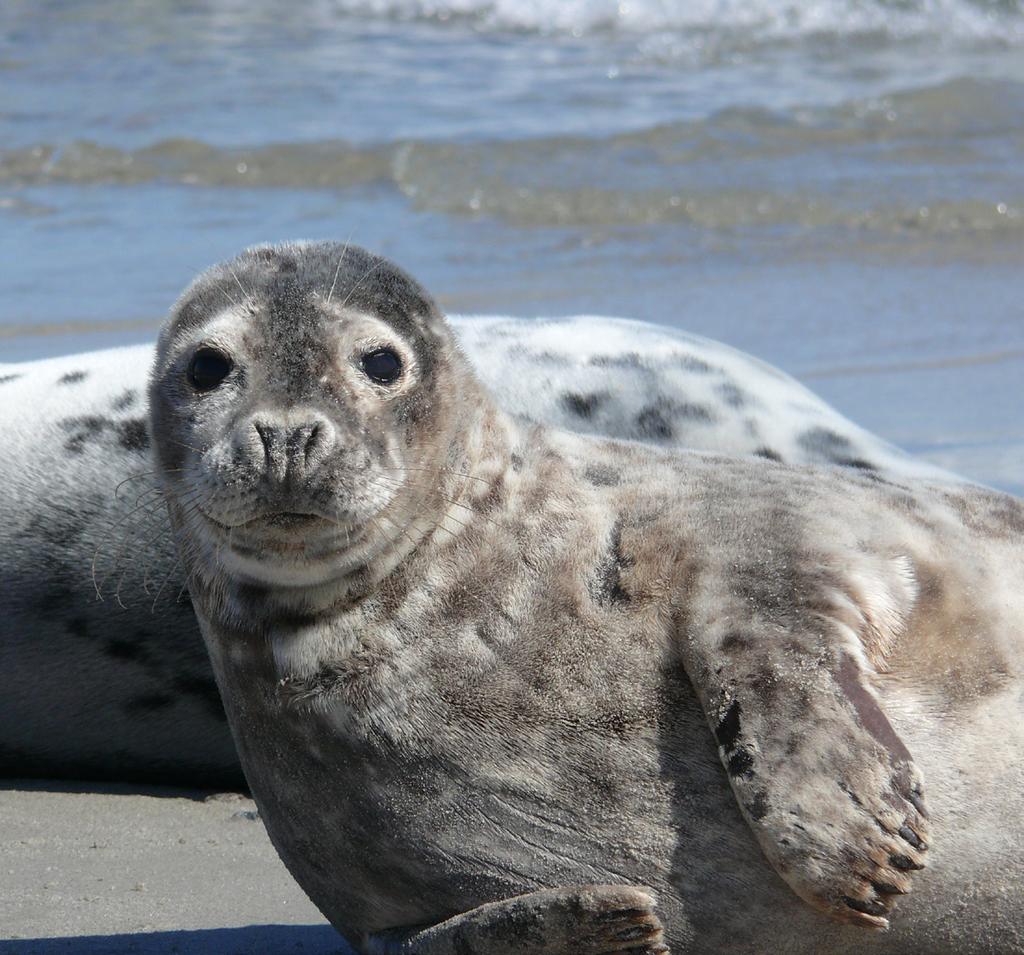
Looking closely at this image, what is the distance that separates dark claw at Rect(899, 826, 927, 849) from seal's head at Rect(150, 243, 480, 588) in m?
0.87

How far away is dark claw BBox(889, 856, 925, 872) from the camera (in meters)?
2.66

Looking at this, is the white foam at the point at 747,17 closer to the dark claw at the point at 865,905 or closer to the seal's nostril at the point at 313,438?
the seal's nostril at the point at 313,438

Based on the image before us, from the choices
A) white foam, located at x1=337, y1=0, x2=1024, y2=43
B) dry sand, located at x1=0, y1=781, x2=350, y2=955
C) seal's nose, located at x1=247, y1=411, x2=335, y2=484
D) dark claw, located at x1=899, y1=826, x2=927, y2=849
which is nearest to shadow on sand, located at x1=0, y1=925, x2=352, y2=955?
dry sand, located at x1=0, y1=781, x2=350, y2=955

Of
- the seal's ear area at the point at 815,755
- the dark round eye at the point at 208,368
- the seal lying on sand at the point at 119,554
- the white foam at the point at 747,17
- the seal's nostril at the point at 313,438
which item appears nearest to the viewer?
the seal's ear area at the point at 815,755

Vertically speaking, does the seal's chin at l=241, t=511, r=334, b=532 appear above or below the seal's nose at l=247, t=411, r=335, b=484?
below

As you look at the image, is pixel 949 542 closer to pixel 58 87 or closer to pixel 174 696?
pixel 174 696

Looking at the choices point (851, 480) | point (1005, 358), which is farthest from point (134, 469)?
point (1005, 358)

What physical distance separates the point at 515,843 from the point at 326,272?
0.98 metres

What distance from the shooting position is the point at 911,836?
2.67 metres

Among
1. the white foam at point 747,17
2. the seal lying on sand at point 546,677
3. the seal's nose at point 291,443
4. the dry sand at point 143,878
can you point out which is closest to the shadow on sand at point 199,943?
the dry sand at point 143,878

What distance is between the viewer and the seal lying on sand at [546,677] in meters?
2.73

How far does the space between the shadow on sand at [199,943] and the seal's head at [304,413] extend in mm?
669

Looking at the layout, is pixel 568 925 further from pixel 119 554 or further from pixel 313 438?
pixel 119 554

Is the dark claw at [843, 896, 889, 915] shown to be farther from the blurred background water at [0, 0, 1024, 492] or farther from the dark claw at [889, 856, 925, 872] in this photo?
the blurred background water at [0, 0, 1024, 492]
